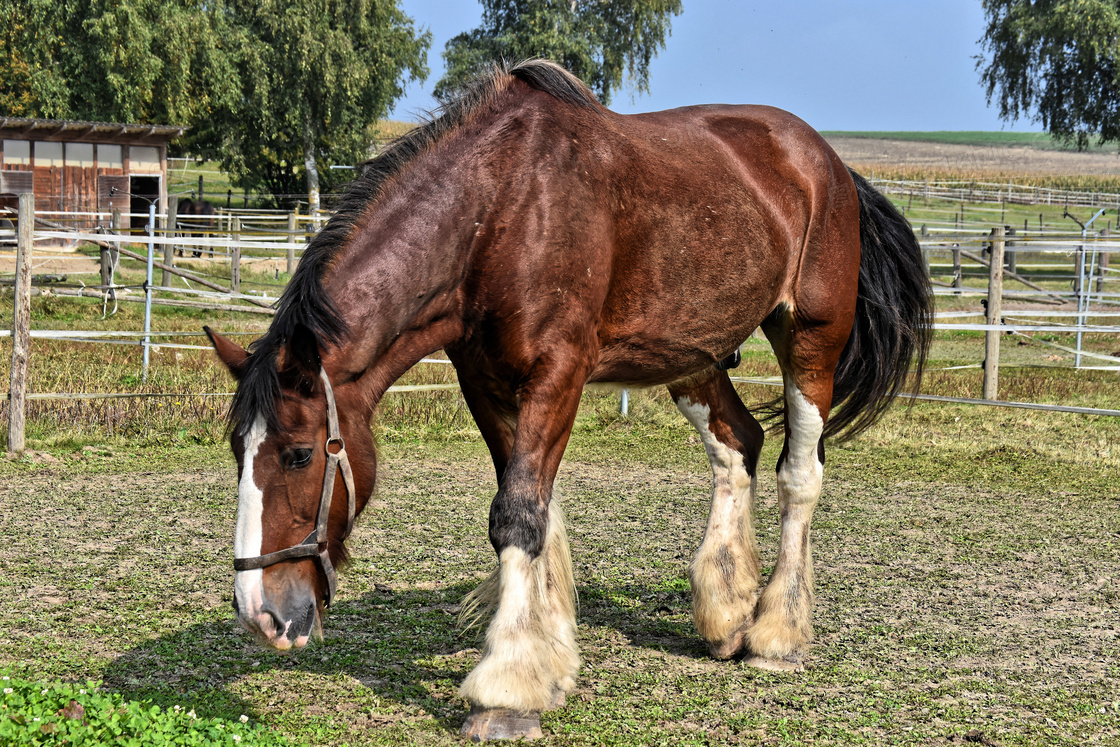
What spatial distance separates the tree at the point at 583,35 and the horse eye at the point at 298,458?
28.7 m

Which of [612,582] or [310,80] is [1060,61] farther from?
[612,582]

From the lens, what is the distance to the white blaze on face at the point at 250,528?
257cm

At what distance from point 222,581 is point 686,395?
237 centimetres

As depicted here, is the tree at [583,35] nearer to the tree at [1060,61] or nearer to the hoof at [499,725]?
the tree at [1060,61]

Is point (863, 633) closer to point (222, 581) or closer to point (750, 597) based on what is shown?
point (750, 597)

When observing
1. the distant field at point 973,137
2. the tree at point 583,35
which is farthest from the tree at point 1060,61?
the distant field at point 973,137

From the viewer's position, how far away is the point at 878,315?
4.50 meters

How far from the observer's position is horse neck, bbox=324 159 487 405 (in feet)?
9.30

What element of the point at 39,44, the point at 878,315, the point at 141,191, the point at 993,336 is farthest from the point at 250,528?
the point at 39,44

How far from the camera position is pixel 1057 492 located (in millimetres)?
6734

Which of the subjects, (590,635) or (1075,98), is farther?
(1075,98)

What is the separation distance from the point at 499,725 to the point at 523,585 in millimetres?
427

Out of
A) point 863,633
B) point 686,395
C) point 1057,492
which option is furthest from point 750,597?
point 1057,492

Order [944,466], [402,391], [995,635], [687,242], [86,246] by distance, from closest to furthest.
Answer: [687,242]
[995,635]
[944,466]
[402,391]
[86,246]
